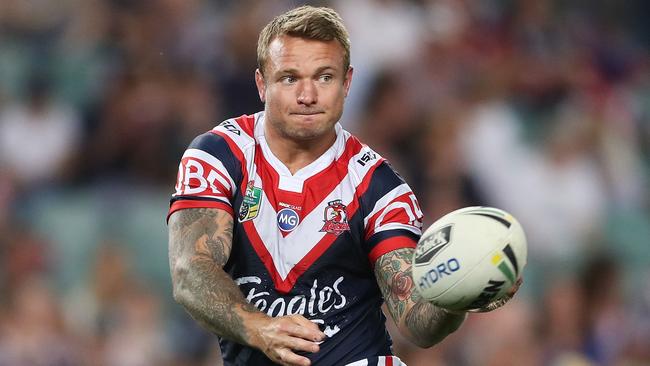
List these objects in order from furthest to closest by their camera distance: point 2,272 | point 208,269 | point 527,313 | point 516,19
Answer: point 516,19 < point 2,272 < point 527,313 < point 208,269

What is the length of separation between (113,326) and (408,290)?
18.2ft

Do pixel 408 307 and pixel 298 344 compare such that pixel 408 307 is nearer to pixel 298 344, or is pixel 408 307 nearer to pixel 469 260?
pixel 469 260

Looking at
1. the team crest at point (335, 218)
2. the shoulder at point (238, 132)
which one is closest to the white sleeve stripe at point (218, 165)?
the shoulder at point (238, 132)

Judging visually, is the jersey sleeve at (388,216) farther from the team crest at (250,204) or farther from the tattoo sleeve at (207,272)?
the tattoo sleeve at (207,272)

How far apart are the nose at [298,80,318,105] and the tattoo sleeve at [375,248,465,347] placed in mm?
796

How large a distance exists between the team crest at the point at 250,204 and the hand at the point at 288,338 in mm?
756

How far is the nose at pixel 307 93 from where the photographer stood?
5.33m

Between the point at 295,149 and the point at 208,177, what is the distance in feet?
1.61

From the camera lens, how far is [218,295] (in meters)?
4.99

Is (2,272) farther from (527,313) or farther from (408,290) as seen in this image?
(408,290)

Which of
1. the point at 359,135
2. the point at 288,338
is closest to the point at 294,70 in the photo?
the point at 288,338

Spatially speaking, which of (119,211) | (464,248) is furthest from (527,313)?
(464,248)

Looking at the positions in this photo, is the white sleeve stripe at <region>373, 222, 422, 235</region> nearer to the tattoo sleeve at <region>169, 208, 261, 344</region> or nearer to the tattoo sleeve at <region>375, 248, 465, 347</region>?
the tattoo sleeve at <region>375, 248, 465, 347</region>

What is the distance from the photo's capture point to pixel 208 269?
5.09 m
